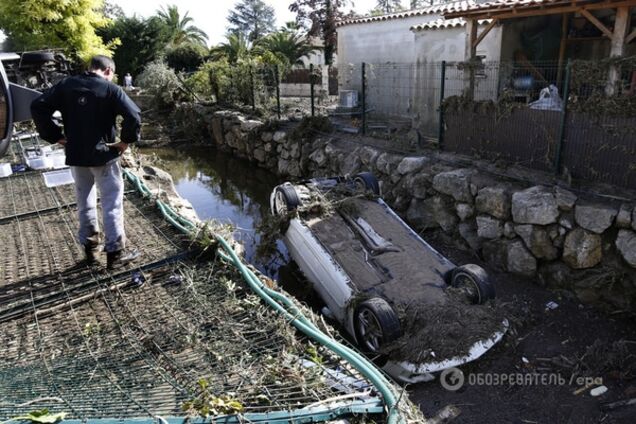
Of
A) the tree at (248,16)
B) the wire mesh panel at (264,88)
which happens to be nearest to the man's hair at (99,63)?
the wire mesh panel at (264,88)

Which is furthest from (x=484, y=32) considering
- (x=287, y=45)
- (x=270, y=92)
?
(x=287, y=45)

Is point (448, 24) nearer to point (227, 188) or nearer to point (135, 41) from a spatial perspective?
point (227, 188)

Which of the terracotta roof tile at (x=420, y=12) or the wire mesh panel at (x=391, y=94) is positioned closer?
the wire mesh panel at (x=391, y=94)

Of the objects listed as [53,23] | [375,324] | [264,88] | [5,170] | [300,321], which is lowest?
[375,324]

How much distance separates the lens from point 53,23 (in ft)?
33.9

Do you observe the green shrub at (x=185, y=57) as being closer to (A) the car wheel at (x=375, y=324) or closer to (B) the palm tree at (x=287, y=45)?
(B) the palm tree at (x=287, y=45)

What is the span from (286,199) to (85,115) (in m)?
3.24

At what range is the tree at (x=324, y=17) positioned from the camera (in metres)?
21.8

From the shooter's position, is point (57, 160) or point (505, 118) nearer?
point (505, 118)

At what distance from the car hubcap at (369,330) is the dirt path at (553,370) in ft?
1.76

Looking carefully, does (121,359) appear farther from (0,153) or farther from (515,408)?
(515,408)

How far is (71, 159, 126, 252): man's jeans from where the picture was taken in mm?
3938

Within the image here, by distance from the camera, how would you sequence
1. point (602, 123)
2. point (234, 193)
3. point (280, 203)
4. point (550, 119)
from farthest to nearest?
point (234, 193)
point (280, 203)
point (550, 119)
point (602, 123)

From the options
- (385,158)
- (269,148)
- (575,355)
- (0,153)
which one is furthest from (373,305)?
(269,148)
